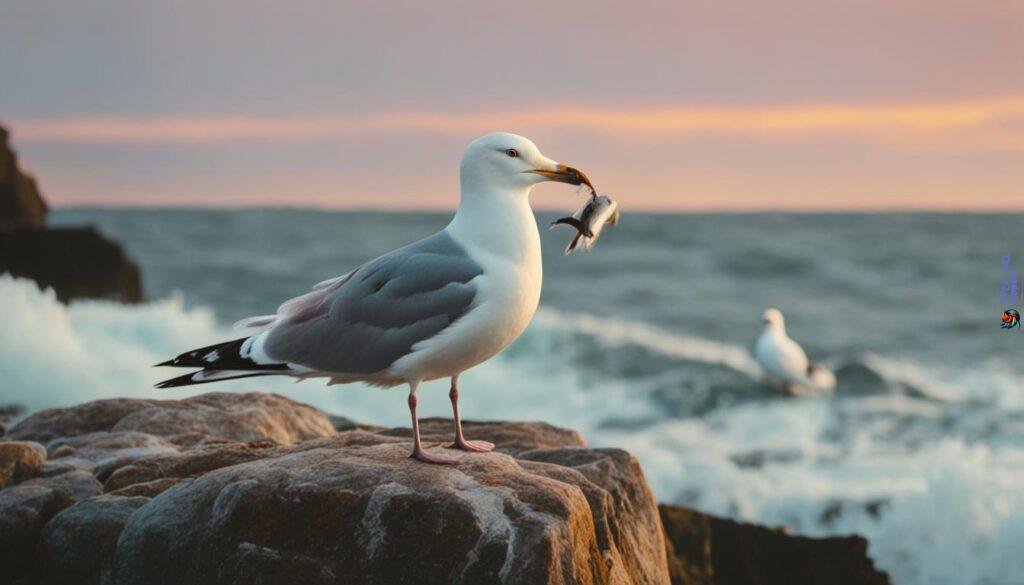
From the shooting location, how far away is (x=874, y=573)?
7.94 m

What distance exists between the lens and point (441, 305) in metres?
5.23

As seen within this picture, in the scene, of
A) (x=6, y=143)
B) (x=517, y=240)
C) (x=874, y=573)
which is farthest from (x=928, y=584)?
(x=6, y=143)

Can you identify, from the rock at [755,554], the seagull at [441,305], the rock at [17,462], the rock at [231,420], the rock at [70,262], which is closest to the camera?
the seagull at [441,305]

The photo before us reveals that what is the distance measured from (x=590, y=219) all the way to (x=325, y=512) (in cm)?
201

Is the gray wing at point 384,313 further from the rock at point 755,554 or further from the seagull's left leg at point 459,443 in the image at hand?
→ the rock at point 755,554

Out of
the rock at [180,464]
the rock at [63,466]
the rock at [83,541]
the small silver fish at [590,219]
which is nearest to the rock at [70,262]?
the rock at [63,466]

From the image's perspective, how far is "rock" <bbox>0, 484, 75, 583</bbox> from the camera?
17.4 ft

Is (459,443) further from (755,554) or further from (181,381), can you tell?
(755,554)

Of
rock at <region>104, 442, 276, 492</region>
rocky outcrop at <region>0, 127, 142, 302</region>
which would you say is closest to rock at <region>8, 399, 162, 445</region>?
rock at <region>104, 442, 276, 492</region>

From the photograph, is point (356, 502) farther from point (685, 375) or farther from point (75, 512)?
point (685, 375)

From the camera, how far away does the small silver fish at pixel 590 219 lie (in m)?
5.86

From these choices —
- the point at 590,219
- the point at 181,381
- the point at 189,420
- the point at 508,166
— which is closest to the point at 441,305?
the point at 508,166

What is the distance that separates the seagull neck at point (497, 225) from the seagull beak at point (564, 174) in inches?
5.4

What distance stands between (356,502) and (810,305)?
2226 cm
